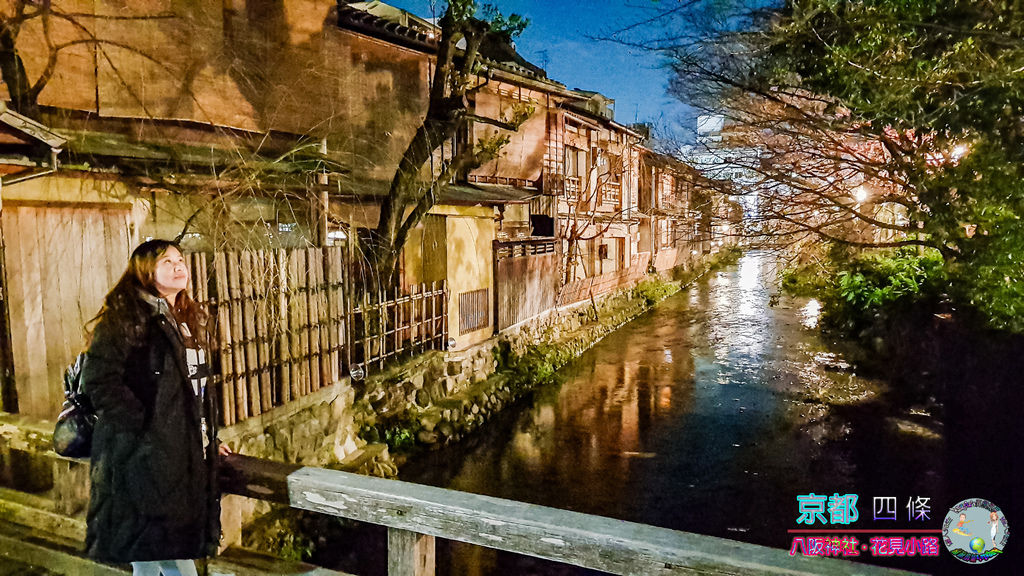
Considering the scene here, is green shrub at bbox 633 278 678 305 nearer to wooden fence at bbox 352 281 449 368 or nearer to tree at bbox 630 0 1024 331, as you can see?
tree at bbox 630 0 1024 331

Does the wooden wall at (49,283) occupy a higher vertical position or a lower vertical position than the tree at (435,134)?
lower

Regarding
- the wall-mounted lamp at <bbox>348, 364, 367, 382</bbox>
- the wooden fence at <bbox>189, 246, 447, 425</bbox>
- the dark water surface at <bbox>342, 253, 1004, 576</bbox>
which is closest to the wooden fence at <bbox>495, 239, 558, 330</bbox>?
the dark water surface at <bbox>342, 253, 1004, 576</bbox>

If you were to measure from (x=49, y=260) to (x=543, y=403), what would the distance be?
10491mm

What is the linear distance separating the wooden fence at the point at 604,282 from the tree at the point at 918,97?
8.87 meters

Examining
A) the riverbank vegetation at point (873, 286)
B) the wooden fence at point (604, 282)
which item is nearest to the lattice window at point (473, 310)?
the wooden fence at point (604, 282)

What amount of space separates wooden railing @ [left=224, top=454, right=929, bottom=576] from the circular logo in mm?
4988

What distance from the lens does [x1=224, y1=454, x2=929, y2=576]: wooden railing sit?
2387mm

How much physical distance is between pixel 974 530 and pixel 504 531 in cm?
613

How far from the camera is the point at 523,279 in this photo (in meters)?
15.9

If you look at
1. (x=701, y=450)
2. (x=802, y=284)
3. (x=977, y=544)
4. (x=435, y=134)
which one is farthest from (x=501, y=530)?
(x=802, y=284)

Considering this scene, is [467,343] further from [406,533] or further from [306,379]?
[406,533]

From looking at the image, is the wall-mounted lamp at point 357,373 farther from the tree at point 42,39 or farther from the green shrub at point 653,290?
the green shrub at point 653,290

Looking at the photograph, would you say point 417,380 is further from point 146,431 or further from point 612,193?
point 612,193

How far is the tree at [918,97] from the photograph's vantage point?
600 centimetres
